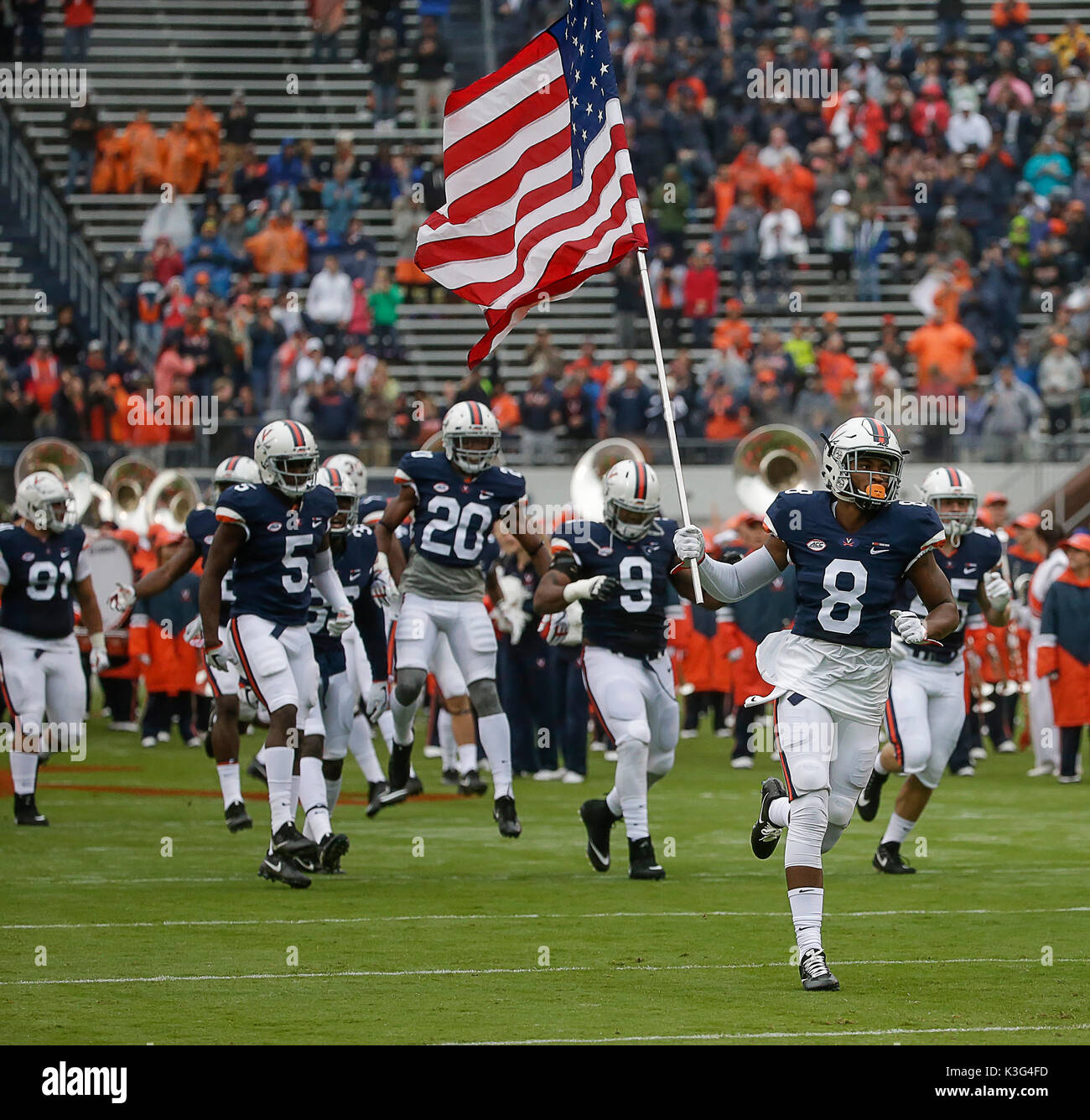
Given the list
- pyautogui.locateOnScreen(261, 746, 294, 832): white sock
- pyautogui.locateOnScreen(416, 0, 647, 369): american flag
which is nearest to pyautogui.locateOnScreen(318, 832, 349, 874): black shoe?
pyautogui.locateOnScreen(261, 746, 294, 832): white sock

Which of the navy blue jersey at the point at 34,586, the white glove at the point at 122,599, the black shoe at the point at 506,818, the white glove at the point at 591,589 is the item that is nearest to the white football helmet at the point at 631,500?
the white glove at the point at 591,589

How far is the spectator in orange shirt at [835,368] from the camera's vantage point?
23.4 meters

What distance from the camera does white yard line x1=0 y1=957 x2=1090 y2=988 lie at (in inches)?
298

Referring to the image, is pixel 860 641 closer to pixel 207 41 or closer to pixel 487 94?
pixel 487 94

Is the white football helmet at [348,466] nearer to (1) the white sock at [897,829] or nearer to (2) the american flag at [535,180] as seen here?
(2) the american flag at [535,180]

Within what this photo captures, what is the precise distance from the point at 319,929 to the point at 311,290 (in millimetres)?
16908

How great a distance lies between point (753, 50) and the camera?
1119 inches

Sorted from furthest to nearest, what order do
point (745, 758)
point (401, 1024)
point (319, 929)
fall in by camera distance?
1. point (745, 758)
2. point (319, 929)
3. point (401, 1024)

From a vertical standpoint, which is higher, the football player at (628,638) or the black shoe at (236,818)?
the football player at (628,638)

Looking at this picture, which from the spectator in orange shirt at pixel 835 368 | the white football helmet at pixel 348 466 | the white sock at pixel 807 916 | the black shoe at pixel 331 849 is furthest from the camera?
the spectator in orange shirt at pixel 835 368

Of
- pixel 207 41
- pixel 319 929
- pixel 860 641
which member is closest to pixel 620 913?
pixel 319 929

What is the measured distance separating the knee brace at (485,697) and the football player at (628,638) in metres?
1.03

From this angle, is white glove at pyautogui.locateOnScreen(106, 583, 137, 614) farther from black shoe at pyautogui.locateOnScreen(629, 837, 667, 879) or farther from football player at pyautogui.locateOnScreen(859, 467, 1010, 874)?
football player at pyautogui.locateOnScreen(859, 467, 1010, 874)

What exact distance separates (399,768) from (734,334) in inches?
526
